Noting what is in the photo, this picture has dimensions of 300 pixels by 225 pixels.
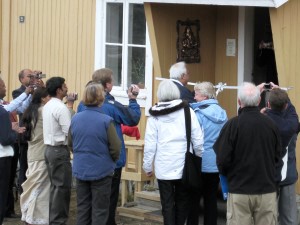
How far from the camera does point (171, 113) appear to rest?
306 inches

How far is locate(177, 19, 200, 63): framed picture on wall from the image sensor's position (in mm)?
9844

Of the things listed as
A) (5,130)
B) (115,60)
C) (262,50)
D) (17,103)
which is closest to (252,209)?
(5,130)

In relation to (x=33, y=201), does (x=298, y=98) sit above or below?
above

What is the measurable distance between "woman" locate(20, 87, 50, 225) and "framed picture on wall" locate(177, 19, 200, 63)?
2.00 metres

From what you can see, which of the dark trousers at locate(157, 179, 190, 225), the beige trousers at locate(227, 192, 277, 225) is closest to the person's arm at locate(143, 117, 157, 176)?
the dark trousers at locate(157, 179, 190, 225)

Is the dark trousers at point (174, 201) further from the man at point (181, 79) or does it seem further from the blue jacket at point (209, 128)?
the man at point (181, 79)

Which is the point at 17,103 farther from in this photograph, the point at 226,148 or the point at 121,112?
the point at 226,148

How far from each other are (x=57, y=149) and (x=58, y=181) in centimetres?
38

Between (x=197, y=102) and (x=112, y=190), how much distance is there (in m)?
1.37

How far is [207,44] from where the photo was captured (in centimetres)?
1032

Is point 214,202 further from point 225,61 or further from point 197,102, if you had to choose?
point 225,61

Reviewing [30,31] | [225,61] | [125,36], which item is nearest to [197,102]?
[225,61]

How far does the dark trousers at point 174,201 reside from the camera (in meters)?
7.86

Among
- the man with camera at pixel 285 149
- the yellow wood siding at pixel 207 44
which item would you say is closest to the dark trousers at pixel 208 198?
the man with camera at pixel 285 149
